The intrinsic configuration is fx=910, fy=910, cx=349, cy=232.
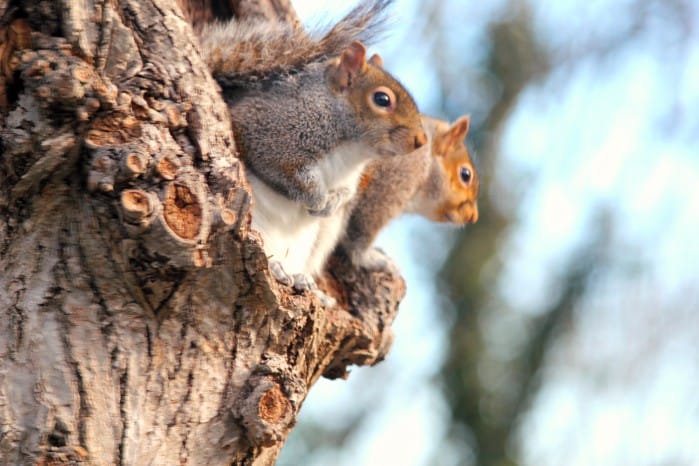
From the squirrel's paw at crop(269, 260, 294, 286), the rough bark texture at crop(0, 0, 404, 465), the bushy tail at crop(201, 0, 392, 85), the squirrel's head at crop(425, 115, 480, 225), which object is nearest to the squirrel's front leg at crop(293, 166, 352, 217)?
the bushy tail at crop(201, 0, 392, 85)

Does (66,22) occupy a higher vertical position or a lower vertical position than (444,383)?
higher

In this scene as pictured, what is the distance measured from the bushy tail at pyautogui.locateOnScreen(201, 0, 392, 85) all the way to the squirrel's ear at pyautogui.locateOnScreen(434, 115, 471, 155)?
97 cm

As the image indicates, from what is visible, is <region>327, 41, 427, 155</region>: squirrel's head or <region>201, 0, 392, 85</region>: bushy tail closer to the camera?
<region>201, 0, 392, 85</region>: bushy tail

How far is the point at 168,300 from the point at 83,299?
148mm

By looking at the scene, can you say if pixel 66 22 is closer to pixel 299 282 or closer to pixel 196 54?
pixel 196 54

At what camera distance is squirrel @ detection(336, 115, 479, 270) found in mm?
2889

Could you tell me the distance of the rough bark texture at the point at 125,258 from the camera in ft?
4.92

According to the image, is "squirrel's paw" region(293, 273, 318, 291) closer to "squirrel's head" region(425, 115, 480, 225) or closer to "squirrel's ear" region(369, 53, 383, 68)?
"squirrel's ear" region(369, 53, 383, 68)

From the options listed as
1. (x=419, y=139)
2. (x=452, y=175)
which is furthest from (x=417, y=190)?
(x=419, y=139)

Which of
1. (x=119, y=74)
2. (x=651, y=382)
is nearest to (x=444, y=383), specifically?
(x=651, y=382)

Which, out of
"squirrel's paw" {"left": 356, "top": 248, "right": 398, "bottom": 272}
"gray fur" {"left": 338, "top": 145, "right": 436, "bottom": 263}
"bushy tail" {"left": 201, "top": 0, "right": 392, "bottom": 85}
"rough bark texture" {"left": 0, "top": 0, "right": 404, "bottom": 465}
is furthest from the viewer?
"gray fur" {"left": 338, "top": 145, "right": 436, "bottom": 263}

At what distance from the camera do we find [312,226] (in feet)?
8.34

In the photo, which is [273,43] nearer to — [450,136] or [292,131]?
[292,131]

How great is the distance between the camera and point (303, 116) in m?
2.38
